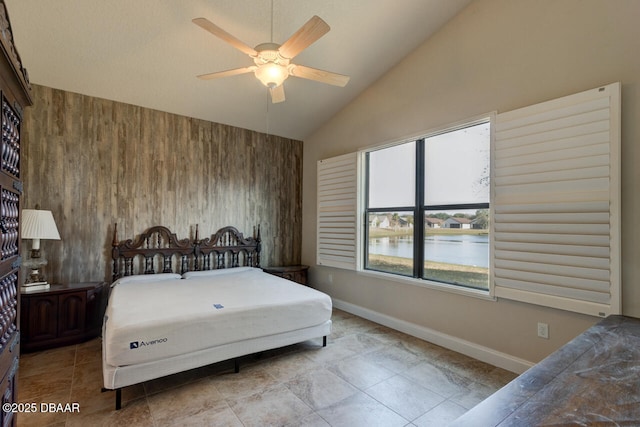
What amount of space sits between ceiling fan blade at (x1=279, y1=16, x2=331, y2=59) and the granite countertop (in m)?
2.22

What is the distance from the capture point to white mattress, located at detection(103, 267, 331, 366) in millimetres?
2221

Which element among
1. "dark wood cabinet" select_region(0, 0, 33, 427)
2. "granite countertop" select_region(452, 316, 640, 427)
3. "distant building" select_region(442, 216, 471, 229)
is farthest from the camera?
"distant building" select_region(442, 216, 471, 229)

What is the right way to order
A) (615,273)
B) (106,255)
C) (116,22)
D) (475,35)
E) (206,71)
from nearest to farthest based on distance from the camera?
(615,273) < (116,22) < (475,35) < (206,71) < (106,255)

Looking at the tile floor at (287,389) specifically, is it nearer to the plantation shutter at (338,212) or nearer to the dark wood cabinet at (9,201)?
the dark wood cabinet at (9,201)

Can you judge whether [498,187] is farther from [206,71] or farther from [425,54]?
[206,71]

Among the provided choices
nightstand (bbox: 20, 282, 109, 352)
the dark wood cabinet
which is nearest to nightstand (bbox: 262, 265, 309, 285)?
nightstand (bbox: 20, 282, 109, 352)

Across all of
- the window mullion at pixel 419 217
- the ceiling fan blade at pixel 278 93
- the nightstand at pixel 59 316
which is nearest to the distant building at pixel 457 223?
the window mullion at pixel 419 217

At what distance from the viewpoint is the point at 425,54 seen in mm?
3527

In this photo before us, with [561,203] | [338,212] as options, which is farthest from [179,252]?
[561,203]

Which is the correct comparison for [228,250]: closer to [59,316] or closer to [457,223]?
[59,316]

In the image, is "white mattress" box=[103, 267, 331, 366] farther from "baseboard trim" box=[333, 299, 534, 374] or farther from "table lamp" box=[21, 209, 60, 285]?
"baseboard trim" box=[333, 299, 534, 374]

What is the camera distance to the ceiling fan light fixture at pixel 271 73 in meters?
2.36

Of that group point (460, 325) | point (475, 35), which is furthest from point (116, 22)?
point (460, 325)

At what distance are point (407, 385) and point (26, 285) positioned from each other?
3.86m
